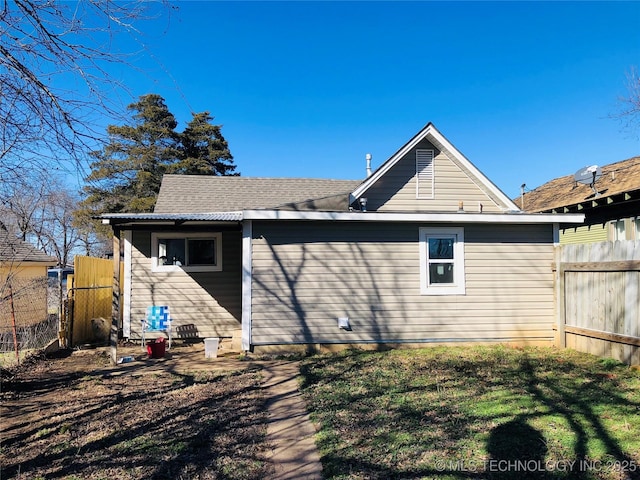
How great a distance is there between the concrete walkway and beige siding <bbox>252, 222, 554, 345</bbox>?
73.1 inches

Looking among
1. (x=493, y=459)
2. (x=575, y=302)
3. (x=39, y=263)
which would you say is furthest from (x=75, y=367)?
(x=575, y=302)

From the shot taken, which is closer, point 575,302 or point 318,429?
point 318,429

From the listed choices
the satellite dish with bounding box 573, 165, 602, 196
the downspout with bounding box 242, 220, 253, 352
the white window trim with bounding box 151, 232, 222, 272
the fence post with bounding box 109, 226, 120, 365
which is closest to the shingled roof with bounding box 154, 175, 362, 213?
the white window trim with bounding box 151, 232, 222, 272

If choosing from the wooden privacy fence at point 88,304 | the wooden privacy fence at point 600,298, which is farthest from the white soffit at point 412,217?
the wooden privacy fence at point 88,304

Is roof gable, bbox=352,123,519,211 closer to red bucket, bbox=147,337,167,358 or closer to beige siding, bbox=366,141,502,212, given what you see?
beige siding, bbox=366,141,502,212

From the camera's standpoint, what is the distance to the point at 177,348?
383 inches

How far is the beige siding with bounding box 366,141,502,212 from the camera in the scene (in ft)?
32.7

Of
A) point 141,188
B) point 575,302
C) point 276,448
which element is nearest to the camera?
point 276,448

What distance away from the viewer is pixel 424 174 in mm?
10211

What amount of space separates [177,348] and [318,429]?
6068mm

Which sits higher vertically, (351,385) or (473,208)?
(473,208)

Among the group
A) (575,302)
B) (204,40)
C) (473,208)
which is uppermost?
(204,40)

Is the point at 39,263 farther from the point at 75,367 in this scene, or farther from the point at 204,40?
the point at 204,40

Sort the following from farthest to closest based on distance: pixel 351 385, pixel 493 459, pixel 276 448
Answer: pixel 351 385
pixel 276 448
pixel 493 459
